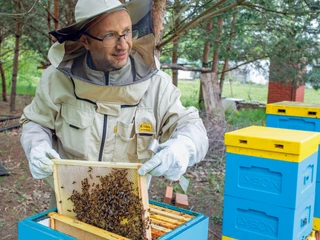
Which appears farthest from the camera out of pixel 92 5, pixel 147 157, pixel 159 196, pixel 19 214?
pixel 159 196

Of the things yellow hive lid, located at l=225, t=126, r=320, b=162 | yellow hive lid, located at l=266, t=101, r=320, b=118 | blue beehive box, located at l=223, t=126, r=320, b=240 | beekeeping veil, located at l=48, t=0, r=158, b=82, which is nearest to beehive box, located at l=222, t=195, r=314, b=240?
blue beehive box, located at l=223, t=126, r=320, b=240

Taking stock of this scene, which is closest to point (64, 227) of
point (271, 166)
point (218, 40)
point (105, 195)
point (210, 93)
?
point (105, 195)

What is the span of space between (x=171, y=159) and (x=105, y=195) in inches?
10.9

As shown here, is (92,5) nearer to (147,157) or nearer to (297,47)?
(147,157)

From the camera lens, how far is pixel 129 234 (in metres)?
1.31

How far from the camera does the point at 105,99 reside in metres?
1.60

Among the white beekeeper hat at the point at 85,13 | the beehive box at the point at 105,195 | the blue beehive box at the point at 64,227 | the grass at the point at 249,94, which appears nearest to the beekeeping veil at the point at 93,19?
the white beekeeper hat at the point at 85,13

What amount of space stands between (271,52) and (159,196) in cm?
307

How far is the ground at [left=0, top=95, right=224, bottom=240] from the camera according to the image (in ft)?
10.7

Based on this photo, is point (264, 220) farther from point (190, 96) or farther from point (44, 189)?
point (190, 96)

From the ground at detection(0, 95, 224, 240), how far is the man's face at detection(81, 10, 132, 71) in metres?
1.98

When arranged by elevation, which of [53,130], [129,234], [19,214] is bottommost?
[19,214]

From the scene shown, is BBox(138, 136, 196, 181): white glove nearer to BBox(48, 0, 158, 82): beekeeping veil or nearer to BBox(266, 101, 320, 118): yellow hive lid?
BBox(48, 0, 158, 82): beekeeping veil

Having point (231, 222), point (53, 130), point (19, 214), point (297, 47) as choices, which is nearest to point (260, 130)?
point (231, 222)
